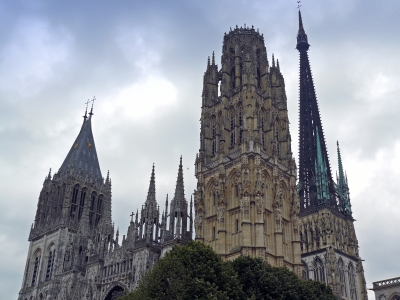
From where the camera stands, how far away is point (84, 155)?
3531 inches

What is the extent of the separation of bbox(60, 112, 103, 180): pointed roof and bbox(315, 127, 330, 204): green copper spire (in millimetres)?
40130

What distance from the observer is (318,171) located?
97750mm

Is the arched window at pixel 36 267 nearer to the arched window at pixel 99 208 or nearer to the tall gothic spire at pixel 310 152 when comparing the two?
the arched window at pixel 99 208

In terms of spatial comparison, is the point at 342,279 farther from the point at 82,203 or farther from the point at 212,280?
the point at 212,280

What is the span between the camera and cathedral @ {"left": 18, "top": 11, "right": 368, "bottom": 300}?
2279 inches

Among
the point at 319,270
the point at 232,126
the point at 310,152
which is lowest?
the point at 319,270

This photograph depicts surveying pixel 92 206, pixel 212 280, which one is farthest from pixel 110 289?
pixel 92 206

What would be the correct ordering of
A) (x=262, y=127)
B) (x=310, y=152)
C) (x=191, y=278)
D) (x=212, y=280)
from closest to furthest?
1. (x=191, y=278)
2. (x=212, y=280)
3. (x=262, y=127)
4. (x=310, y=152)

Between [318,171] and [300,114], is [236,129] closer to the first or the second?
[318,171]

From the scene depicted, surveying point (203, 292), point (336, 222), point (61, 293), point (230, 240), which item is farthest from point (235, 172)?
point (336, 222)

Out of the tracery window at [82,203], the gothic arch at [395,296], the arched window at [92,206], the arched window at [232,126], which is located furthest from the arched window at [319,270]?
the tracery window at [82,203]

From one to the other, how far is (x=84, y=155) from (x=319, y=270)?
1789 inches

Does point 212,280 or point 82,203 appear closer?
point 212,280

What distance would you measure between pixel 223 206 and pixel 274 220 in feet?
20.0
